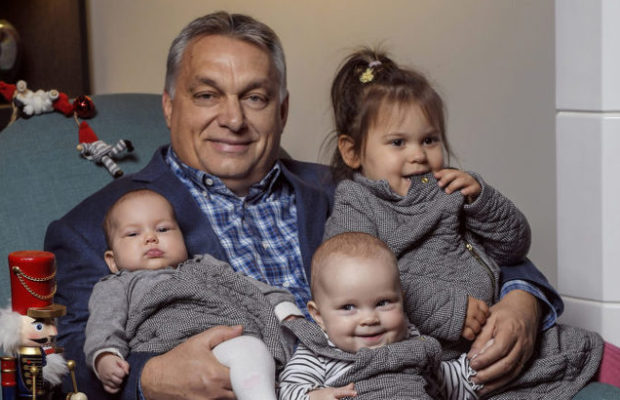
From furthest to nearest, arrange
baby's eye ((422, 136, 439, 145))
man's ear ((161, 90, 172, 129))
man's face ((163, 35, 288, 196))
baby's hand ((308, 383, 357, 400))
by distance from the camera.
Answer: man's ear ((161, 90, 172, 129)) < man's face ((163, 35, 288, 196)) < baby's eye ((422, 136, 439, 145)) < baby's hand ((308, 383, 357, 400))

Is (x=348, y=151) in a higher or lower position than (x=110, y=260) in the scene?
higher

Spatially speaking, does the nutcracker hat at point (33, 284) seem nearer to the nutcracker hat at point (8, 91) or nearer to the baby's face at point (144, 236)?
the baby's face at point (144, 236)

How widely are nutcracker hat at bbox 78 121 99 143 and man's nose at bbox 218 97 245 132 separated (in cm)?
41

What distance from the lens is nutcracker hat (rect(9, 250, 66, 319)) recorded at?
1.39 m

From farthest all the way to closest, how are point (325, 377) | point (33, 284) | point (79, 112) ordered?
point (79, 112) < point (325, 377) < point (33, 284)

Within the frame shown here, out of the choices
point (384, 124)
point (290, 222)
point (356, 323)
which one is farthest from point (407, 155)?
point (356, 323)

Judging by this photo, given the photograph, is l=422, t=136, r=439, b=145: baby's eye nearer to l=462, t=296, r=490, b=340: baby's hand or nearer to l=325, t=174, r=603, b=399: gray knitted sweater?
l=325, t=174, r=603, b=399: gray knitted sweater

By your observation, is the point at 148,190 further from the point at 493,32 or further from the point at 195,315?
the point at 493,32

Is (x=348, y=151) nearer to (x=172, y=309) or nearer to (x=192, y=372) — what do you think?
(x=172, y=309)

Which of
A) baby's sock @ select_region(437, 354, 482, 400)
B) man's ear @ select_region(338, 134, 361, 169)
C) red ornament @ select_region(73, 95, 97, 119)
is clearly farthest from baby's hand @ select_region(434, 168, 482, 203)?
red ornament @ select_region(73, 95, 97, 119)

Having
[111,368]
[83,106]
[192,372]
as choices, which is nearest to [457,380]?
[192,372]

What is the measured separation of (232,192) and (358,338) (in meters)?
0.71

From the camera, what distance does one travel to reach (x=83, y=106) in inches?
92.5

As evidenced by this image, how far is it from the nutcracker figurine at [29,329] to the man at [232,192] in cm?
41
